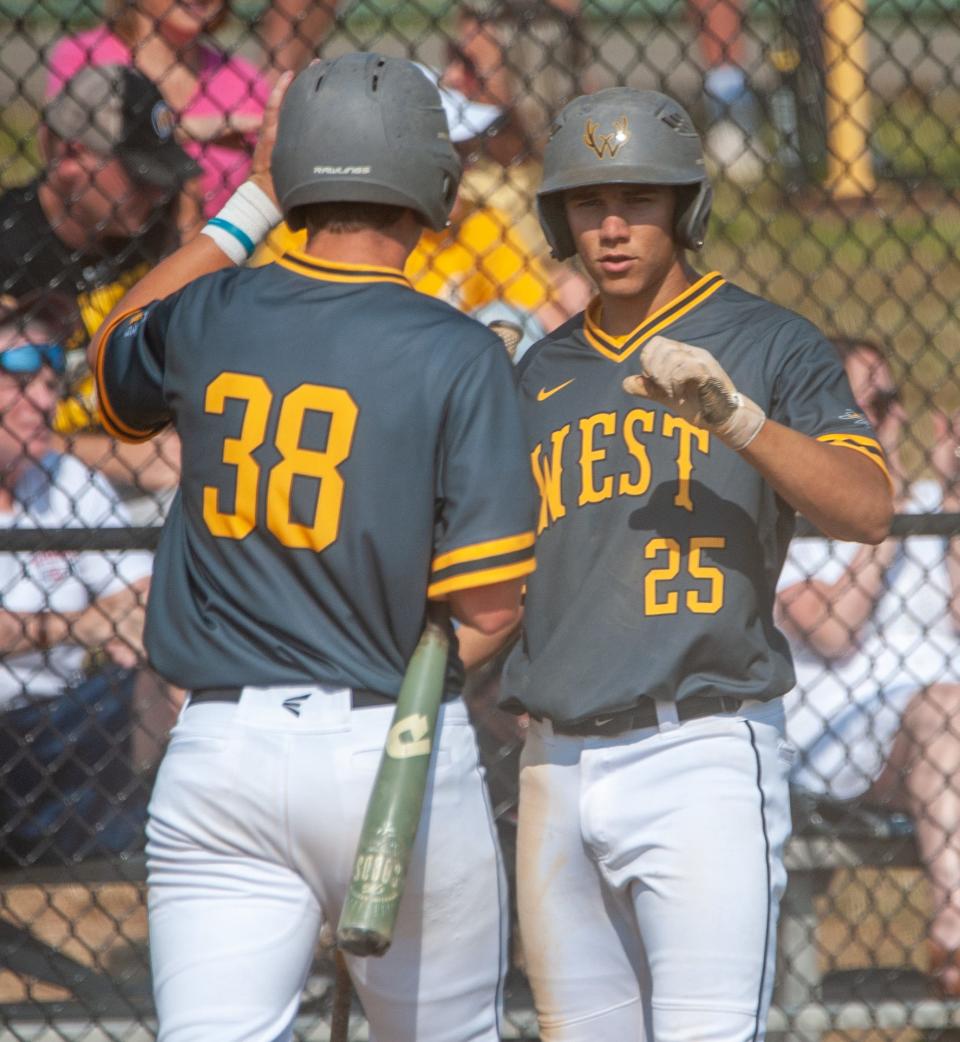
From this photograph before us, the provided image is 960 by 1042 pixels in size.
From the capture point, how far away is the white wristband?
214 centimetres

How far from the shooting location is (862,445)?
212cm

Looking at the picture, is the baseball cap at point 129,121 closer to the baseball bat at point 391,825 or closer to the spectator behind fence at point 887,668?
the spectator behind fence at point 887,668

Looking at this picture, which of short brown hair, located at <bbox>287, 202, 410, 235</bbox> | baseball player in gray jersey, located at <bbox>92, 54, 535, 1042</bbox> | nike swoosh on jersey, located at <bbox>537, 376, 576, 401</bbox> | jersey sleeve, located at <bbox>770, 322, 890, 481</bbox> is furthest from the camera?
nike swoosh on jersey, located at <bbox>537, 376, 576, 401</bbox>

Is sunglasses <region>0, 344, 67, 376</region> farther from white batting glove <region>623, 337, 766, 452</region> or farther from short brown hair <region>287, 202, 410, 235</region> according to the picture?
white batting glove <region>623, 337, 766, 452</region>

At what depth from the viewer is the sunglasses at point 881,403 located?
136 inches

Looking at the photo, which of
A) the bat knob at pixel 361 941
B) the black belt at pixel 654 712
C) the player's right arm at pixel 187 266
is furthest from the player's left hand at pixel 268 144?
the bat knob at pixel 361 941

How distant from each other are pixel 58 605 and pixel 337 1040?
1463 mm

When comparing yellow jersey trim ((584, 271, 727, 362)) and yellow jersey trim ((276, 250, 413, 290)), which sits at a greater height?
yellow jersey trim ((276, 250, 413, 290))

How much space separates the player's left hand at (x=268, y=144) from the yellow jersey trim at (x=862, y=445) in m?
0.84

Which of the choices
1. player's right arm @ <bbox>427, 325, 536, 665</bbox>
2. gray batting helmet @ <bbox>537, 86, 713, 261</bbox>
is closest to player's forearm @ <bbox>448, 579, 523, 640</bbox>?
player's right arm @ <bbox>427, 325, 536, 665</bbox>

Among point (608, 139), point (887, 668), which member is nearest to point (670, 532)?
point (608, 139)

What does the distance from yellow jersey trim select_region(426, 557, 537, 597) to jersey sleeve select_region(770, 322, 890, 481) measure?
523mm

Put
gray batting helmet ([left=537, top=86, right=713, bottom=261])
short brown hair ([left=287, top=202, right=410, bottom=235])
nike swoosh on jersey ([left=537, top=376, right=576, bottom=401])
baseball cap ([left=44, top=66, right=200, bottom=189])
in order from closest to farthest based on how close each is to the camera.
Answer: short brown hair ([left=287, top=202, right=410, bottom=235]) → gray batting helmet ([left=537, top=86, right=713, bottom=261]) → nike swoosh on jersey ([left=537, top=376, right=576, bottom=401]) → baseball cap ([left=44, top=66, right=200, bottom=189])

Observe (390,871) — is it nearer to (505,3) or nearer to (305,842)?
(305,842)
